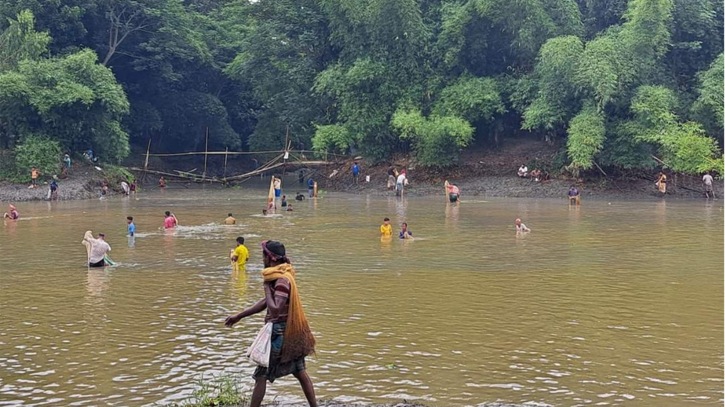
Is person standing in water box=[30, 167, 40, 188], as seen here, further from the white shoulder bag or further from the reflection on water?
the white shoulder bag

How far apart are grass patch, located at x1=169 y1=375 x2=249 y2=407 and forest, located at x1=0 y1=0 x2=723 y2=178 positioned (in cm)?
3358

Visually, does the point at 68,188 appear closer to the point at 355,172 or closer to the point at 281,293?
the point at 355,172

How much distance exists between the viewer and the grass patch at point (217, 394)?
8258mm

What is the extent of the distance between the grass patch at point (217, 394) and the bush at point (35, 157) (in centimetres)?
3520

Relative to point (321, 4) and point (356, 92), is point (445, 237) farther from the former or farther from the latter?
point (321, 4)

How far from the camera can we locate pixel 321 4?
48.9 meters

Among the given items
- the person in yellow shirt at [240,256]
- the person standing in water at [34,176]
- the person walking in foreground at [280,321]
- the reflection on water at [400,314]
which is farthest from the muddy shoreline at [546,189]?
the person walking in foreground at [280,321]

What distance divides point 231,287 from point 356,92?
32.4 metres

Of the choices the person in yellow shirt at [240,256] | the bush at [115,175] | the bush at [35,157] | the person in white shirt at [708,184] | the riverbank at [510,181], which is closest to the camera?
the person in yellow shirt at [240,256]

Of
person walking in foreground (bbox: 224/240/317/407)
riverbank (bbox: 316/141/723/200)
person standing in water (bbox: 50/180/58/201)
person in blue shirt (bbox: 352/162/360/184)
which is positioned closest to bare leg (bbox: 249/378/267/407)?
person walking in foreground (bbox: 224/240/317/407)

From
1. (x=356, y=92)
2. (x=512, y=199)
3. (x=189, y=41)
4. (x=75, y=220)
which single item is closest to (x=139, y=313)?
(x=75, y=220)

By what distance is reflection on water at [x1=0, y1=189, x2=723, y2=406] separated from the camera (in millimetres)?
9266

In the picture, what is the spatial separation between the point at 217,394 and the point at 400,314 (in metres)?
4.85

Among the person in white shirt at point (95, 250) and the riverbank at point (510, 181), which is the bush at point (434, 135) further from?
Answer: the person in white shirt at point (95, 250)
